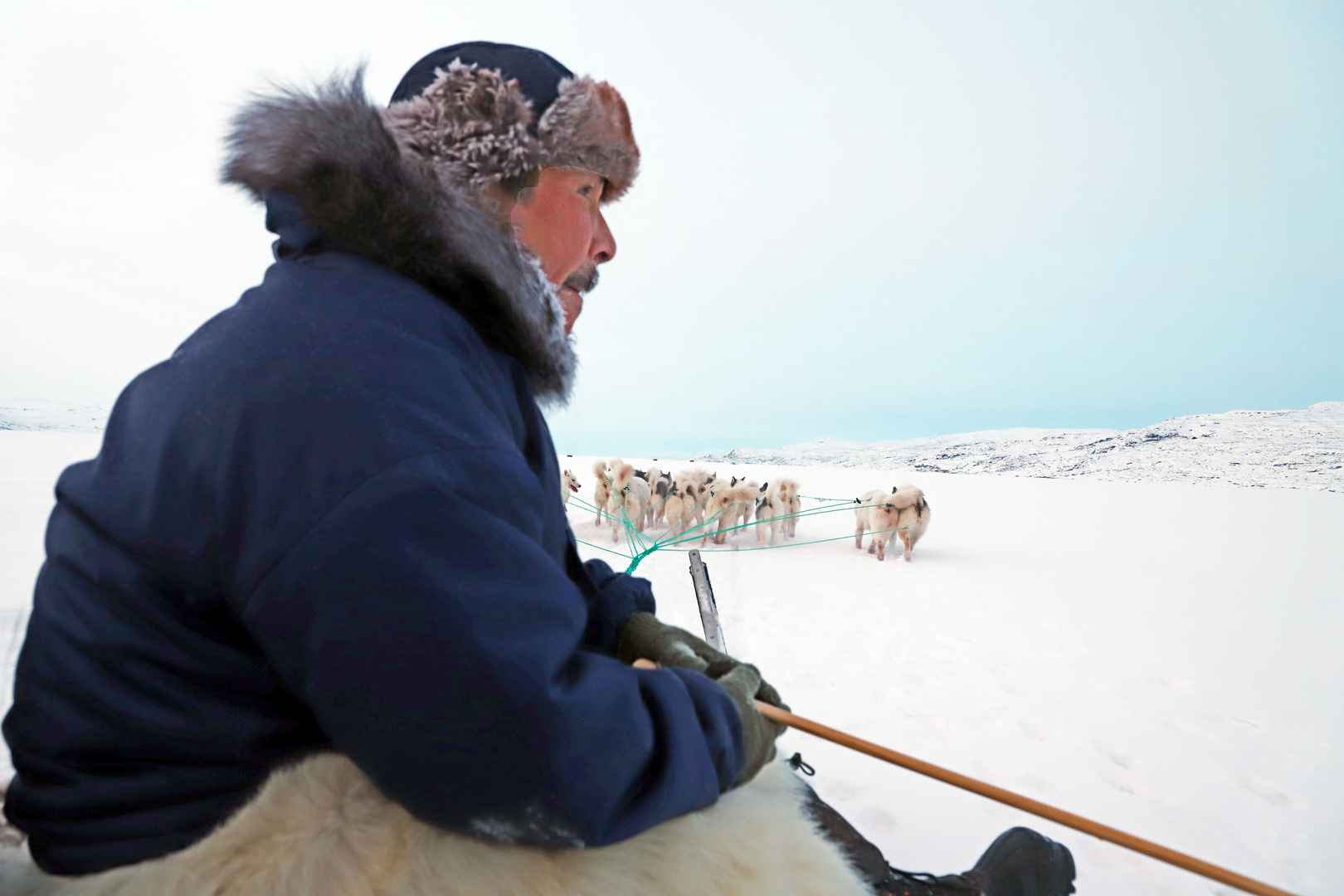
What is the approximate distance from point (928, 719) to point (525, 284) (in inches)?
124

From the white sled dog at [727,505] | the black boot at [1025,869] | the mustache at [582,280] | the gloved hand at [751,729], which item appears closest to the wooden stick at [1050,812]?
the gloved hand at [751,729]

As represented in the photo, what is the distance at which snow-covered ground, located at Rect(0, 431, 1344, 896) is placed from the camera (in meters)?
2.42

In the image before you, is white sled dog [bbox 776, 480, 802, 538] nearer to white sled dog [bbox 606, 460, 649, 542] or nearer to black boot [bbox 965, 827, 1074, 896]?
white sled dog [bbox 606, 460, 649, 542]

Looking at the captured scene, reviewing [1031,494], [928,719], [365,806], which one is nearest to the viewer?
[365,806]

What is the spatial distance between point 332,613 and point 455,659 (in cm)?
13

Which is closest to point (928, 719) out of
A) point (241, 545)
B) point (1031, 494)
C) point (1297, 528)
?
point (241, 545)

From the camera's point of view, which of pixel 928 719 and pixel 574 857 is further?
pixel 928 719

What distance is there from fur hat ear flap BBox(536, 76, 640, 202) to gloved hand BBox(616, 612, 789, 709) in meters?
1.05

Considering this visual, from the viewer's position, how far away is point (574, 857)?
0.82m

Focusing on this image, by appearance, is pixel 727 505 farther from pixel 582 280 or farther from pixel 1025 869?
pixel 582 280

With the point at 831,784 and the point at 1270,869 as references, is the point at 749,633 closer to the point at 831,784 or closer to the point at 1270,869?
the point at 831,784

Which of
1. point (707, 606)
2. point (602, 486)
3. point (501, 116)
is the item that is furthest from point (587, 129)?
point (602, 486)

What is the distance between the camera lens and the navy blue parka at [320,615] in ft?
2.20

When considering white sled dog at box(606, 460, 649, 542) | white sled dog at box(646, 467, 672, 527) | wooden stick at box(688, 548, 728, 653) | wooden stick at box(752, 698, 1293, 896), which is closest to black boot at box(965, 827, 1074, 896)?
wooden stick at box(752, 698, 1293, 896)
